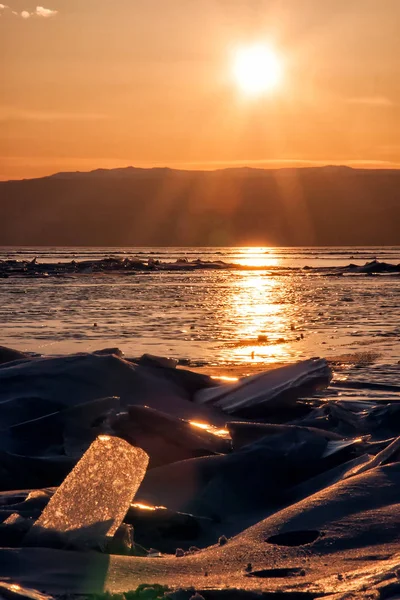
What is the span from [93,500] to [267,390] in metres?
3.84

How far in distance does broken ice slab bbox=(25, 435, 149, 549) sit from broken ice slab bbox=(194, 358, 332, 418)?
314 centimetres

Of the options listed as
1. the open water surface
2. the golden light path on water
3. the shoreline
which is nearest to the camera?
the shoreline

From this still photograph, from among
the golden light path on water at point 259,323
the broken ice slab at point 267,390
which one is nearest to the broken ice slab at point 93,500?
the broken ice slab at point 267,390

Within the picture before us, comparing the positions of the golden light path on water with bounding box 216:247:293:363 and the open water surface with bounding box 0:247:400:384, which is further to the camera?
the golden light path on water with bounding box 216:247:293:363

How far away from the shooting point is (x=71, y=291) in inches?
998

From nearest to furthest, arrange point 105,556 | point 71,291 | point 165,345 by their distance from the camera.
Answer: point 105,556 → point 165,345 → point 71,291

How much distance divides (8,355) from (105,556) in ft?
17.8

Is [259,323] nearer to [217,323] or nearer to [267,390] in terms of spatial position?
[217,323]

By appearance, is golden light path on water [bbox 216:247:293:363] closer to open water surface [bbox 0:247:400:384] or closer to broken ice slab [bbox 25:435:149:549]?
open water surface [bbox 0:247:400:384]

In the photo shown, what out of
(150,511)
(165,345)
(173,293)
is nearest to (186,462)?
(150,511)

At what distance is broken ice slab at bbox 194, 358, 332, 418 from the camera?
6.71m

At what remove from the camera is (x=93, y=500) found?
3297 mm

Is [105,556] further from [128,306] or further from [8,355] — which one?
[128,306]

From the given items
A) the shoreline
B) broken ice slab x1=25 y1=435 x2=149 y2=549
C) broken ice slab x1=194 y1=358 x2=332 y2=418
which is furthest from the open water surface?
broken ice slab x1=25 y1=435 x2=149 y2=549
